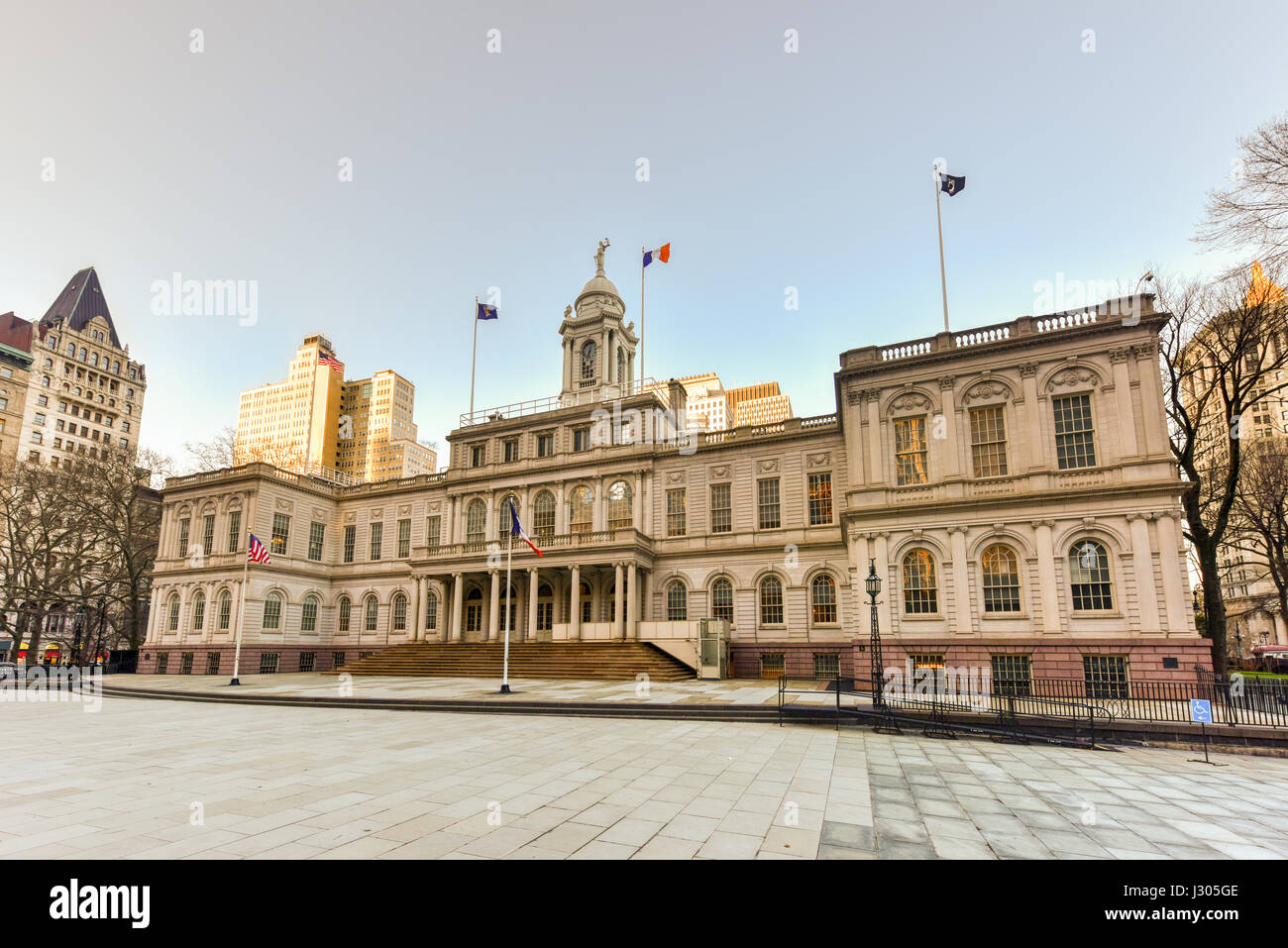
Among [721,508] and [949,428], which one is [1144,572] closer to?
[949,428]

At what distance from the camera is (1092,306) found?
26641mm

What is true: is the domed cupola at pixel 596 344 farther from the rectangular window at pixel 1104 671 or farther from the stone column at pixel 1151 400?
the rectangular window at pixel 1104 671

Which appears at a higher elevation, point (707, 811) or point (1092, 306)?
point (1092, 306)

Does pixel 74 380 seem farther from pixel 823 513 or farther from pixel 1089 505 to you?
pixel 1089 505

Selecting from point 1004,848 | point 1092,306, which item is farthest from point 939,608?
point 1004,848

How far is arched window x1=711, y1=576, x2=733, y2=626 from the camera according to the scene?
35.5 meters

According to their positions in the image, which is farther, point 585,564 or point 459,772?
point 585,564

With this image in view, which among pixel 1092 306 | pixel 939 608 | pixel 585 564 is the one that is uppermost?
pixel 1092 306

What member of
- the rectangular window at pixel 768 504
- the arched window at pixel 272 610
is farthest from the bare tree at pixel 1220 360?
the arched window at pixel 272 610

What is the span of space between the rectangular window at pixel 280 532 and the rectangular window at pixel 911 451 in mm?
39883

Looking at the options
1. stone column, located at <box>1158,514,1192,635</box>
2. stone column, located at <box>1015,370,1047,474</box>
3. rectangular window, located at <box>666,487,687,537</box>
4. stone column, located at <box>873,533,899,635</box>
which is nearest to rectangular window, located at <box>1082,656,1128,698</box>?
stone column, located at <box>1158,514,1192,635</box>

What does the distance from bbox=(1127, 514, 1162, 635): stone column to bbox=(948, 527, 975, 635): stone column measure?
18.5 feet
